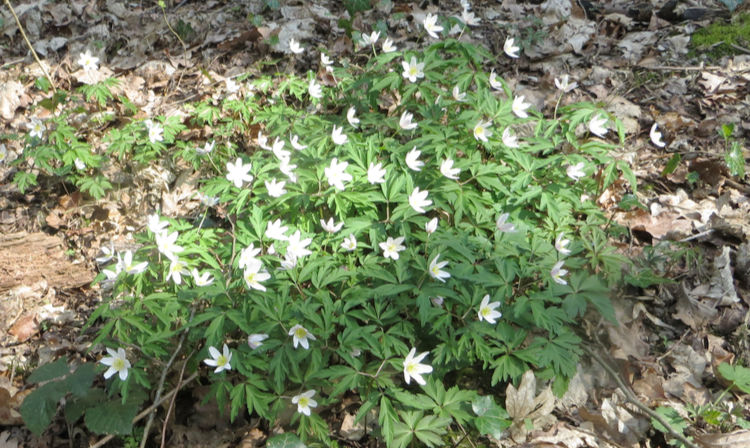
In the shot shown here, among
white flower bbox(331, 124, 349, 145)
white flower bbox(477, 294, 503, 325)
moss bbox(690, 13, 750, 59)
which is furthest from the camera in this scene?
moss bbox(690, 13, 750, 59)

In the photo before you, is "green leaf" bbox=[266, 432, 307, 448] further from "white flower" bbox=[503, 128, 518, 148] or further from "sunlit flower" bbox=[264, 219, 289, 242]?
"white flower" bbox=[503, 128, 518, 148]

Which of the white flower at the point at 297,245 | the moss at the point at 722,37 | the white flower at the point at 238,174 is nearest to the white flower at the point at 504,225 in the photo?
the white flower at the point at 297,245

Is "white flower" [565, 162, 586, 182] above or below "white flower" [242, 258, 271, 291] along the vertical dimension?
below

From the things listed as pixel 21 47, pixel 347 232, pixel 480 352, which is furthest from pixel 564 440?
pixel 21 47

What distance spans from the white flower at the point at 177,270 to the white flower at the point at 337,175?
0.75 metres

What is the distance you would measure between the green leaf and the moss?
13.7 feet

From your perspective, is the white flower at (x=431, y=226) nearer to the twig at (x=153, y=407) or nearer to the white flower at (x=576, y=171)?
the white flower at (x=576, y=171)

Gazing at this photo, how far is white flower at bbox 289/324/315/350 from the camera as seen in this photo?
2135mm

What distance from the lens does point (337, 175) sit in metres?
2.55

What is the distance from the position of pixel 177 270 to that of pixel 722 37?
448 centimetres

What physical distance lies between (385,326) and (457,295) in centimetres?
35

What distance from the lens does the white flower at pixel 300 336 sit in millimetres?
2135

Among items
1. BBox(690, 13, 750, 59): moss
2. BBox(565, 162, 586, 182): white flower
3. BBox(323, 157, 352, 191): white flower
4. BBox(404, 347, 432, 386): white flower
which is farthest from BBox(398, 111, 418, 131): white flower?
BBox(690, 13, 750, 59): moss

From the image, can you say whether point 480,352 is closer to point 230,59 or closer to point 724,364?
point 724,364
